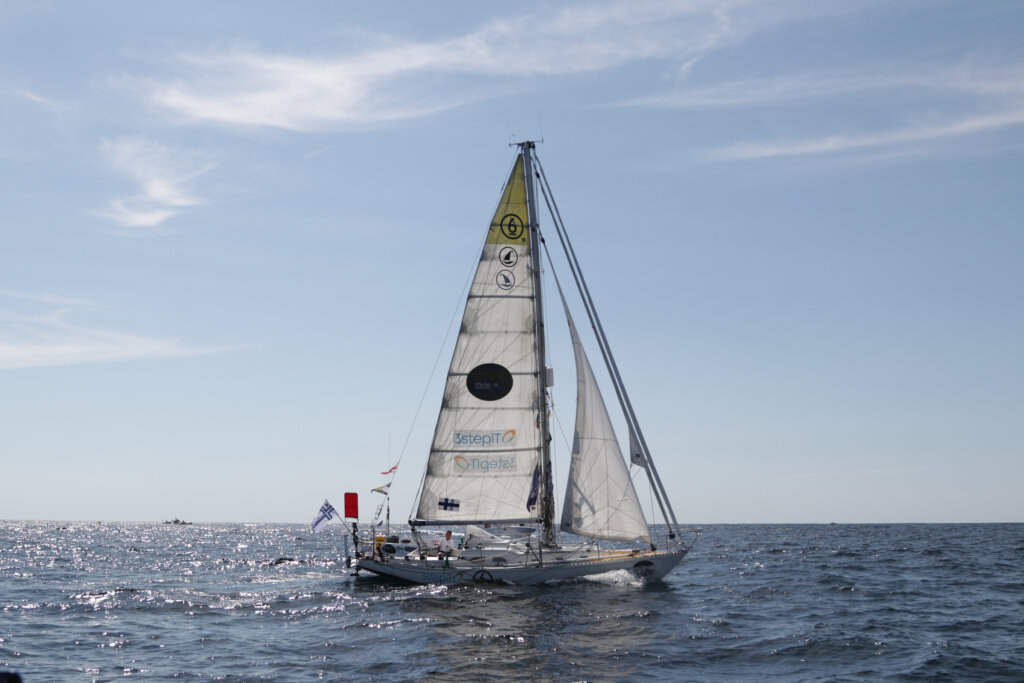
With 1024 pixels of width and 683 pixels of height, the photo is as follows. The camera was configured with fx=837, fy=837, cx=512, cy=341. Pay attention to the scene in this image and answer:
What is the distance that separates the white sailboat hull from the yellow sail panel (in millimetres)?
13463

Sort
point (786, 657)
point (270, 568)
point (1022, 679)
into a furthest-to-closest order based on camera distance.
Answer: point (270, 568)
point (786, 657)
point (1022, 679)

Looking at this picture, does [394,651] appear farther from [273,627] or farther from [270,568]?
[270,568]

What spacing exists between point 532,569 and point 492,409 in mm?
6781

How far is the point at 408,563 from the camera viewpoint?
34156 millimetres

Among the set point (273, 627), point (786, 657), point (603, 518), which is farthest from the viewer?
point (603, 518)

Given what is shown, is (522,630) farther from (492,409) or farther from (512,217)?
(512,217)

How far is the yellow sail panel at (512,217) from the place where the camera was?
1414 inches

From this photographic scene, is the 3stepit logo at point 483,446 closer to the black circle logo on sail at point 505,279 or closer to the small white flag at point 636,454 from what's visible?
the small white flag at point 636,454

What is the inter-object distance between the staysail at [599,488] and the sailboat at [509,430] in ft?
0.22

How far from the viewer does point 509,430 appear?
3538cm

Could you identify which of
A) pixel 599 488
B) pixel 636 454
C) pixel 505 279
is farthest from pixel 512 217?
pixel 599 488

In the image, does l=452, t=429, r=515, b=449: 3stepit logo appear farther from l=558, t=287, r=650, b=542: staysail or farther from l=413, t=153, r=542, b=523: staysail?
l=558, t=287, r=650, b=542: staysail

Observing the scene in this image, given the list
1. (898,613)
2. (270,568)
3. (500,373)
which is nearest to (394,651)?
(500,373)

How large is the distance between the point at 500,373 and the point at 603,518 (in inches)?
290
